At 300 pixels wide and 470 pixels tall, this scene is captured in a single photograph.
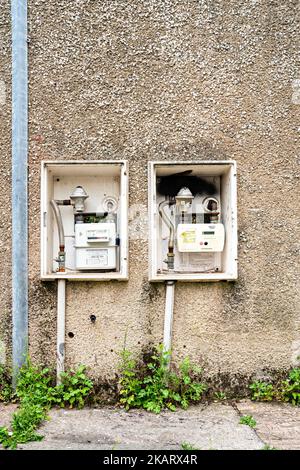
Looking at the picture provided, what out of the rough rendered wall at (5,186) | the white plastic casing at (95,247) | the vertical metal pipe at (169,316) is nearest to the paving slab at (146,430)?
the vertical metal pipe at (169,316)

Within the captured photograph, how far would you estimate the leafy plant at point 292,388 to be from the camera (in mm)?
3744

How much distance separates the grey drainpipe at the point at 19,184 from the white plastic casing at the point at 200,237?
142cm

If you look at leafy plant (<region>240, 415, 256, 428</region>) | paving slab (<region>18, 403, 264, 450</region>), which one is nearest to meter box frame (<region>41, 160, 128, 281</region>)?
paving slab (<region>18, 403, 264, 450</region>)

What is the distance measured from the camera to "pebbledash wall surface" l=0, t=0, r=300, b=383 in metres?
3.85

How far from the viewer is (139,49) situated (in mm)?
3902

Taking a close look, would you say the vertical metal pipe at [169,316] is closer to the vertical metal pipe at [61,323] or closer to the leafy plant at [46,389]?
the leafy plant at [46,389]

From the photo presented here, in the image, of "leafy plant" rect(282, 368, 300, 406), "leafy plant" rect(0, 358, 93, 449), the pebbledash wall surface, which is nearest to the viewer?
"leafy plant" rect(0, 358, 93, 449)

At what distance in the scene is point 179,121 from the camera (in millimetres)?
3896

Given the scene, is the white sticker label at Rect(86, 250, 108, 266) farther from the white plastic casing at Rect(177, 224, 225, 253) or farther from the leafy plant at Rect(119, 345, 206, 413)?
the leafy plant at Rect(119, 345, 206, 413)

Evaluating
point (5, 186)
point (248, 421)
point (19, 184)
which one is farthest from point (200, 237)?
point (5, 186)

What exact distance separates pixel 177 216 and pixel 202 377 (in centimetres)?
151

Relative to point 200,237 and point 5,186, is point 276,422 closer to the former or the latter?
point 200,237

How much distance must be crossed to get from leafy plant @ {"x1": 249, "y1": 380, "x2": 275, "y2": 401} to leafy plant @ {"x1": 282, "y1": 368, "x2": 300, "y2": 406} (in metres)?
0.11
